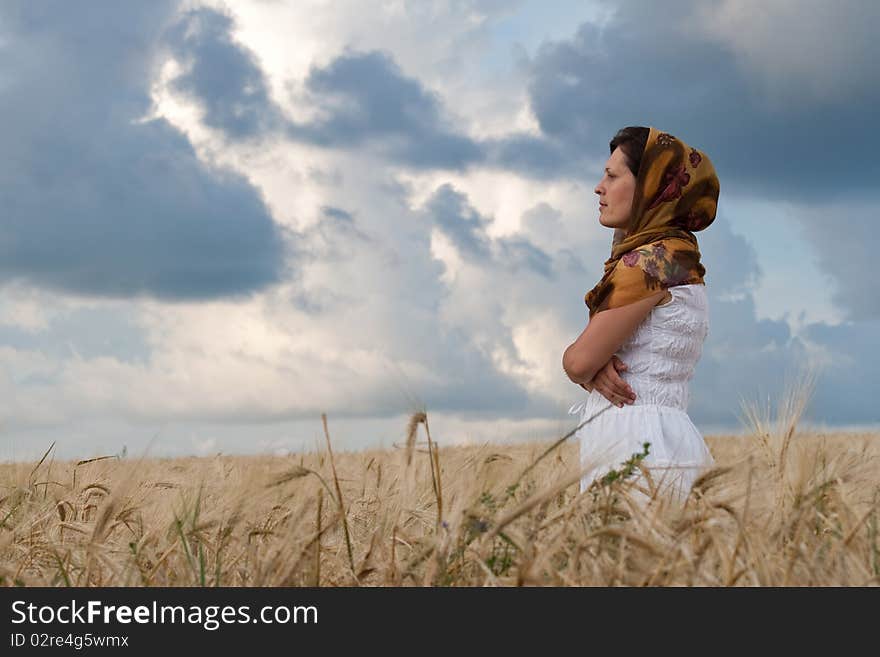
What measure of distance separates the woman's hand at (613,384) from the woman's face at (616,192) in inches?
20.7

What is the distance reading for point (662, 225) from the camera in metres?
3.39

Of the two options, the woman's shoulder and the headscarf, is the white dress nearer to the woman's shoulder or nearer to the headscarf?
the woman's shoulder

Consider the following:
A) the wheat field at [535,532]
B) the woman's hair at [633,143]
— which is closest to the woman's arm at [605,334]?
the wheat field at [535,532]

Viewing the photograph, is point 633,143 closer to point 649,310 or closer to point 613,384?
point 649,310

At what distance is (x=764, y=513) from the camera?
2.50 m

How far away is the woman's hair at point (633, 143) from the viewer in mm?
3438

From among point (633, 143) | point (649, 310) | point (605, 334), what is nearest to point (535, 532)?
point (605, 334)

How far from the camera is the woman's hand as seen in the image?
3274mm

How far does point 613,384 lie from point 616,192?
71 cm

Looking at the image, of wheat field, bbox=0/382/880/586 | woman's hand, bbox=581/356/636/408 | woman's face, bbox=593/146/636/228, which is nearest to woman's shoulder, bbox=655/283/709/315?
woman's hand, bbox=581/356/636/408

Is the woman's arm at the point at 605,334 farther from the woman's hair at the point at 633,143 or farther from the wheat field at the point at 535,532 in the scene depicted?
the woman's hair at the point at 633,143
